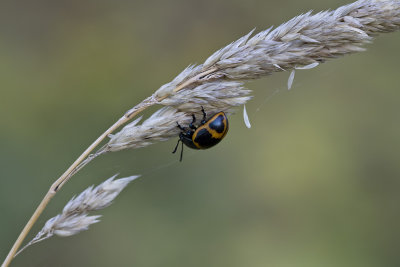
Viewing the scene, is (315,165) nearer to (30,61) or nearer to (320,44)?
(320,44)

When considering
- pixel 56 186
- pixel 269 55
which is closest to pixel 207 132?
pixel 269 55

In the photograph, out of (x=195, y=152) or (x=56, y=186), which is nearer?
(x=56, y=186)

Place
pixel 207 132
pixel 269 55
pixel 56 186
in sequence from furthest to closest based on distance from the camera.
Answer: pixel 207 132, pixel 269 55, pixel 56 186

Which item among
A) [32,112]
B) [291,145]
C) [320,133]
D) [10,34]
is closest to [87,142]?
[32,112]

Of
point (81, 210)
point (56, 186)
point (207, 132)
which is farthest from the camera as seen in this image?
point (207, 132)

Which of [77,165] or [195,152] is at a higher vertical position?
[77,165]

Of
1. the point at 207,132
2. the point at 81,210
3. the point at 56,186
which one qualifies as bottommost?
the point at 207,132

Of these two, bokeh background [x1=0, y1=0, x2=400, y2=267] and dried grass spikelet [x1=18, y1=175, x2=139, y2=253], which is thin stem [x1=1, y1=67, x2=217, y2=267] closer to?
dried grass spikelet [x1=18, y1=175, x2=139, y2=253]

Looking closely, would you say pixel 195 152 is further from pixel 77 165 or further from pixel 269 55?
pixel 77 165
